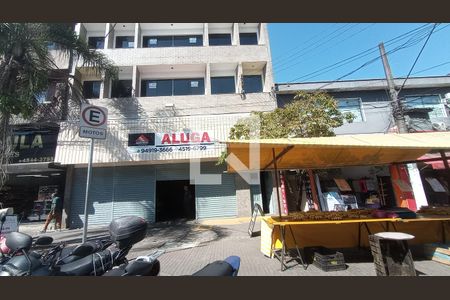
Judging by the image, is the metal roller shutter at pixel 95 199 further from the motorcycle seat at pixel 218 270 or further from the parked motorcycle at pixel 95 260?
the motorcycle seat at pixel 218 270

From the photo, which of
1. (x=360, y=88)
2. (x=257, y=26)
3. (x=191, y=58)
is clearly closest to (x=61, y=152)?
(x=191, y=58)

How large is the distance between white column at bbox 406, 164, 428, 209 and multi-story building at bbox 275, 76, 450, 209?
411 millimetres

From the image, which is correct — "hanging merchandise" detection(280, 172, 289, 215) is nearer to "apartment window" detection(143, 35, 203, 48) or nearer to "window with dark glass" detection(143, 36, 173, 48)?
"apartment window" detection(143, 35, 203, 48)

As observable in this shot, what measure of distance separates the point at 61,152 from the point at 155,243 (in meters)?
7.69

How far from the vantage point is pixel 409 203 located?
1173 centimetres

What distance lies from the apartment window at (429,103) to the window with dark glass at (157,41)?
588 inches

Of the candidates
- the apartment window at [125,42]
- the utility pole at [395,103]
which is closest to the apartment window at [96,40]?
the apartment window at [125,42]

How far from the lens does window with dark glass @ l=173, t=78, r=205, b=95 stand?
611 inches

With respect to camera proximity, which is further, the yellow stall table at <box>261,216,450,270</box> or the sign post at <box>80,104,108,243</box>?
the yellow stall table at <box>261,216,450,270</box>

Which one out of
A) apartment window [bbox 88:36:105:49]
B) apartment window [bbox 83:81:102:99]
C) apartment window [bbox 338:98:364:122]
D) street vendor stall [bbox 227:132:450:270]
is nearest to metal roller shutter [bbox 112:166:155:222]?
apartment window [bbox 83:81:102:99]

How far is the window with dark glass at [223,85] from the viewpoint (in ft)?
51.1

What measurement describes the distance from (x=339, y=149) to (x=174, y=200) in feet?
37.3

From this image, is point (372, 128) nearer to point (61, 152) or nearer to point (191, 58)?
point (191, 58)

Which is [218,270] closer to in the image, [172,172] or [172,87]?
[172,172]
